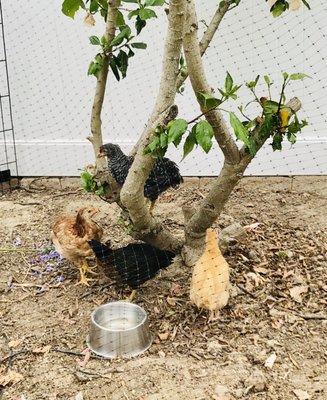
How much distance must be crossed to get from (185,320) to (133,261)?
48 cm

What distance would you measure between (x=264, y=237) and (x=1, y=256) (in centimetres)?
192

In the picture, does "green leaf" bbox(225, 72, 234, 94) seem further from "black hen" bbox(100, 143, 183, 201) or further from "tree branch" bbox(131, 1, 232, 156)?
"black hen" bbox(100, 143, 183, 201)

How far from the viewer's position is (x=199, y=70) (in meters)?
2.88

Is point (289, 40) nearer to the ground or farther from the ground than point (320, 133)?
farther from the ground

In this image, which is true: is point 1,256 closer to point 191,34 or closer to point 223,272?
point 223,272

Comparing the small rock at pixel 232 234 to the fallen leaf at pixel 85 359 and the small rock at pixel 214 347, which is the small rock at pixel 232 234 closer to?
the small rock at pixel 214 347

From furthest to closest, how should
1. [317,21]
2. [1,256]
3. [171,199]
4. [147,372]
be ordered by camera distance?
[171,199], [317,21], [1,256], [147,372]

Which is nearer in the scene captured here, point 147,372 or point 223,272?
point 147,372

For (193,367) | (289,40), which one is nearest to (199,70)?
(193,367)

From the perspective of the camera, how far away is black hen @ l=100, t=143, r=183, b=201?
3859 mm

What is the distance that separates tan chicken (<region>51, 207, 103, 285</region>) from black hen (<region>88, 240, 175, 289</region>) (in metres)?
0.11

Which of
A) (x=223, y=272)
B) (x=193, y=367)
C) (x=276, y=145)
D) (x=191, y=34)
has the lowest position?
(x=193, y=367)

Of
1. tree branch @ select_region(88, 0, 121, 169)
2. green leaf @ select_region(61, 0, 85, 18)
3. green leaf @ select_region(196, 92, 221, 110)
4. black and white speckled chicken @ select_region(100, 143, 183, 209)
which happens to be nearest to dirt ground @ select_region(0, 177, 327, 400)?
black and white speckled chicken @ select_region(100, 143, 183, 209)

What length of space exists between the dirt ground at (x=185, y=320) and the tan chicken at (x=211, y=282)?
0.16 metres
